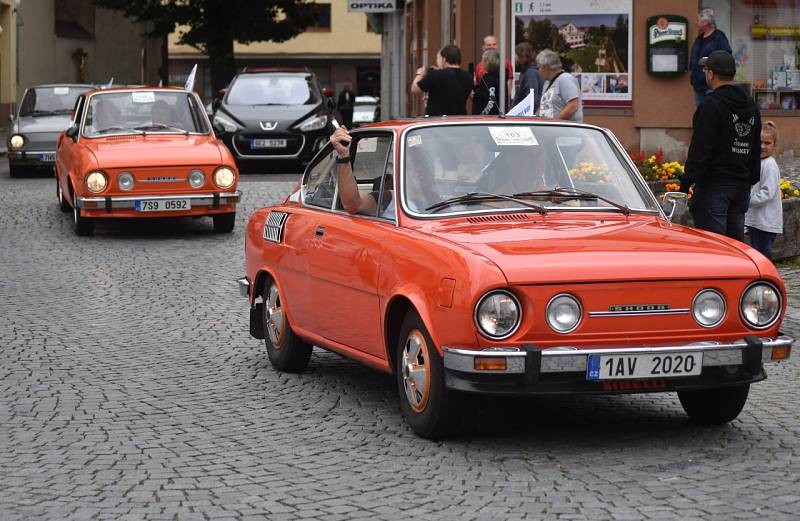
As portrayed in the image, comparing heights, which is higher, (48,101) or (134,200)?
(48,101)

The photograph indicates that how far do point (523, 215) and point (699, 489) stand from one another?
1.94 m

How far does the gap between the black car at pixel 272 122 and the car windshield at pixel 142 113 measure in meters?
6.47

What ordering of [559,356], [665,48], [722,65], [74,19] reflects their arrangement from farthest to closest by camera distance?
[74,19], [665,48], [722,65], [559,356]

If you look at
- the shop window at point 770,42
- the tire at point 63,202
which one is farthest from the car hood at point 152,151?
the shop window at point 770,42

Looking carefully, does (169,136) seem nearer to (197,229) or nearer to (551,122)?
(197,229)

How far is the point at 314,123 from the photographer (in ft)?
81.0

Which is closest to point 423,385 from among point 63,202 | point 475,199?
point 475,199

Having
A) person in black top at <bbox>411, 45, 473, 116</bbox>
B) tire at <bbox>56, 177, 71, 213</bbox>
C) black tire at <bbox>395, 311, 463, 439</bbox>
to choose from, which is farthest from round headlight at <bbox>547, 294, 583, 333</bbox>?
tire at <bbox>56, 177, 71, 213</bbox>

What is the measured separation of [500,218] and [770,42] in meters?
17.8

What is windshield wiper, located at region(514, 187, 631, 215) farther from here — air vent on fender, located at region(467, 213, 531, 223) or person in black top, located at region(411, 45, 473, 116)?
person in black top, located at region(411, 45, 473, 116)

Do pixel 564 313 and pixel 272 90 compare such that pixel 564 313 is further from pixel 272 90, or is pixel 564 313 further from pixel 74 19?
pixel 74 19

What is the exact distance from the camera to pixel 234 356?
9398 millimetres

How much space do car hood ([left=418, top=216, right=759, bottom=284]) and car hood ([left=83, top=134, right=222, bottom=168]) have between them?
30.7ft

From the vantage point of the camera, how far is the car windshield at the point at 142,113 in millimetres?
17266
